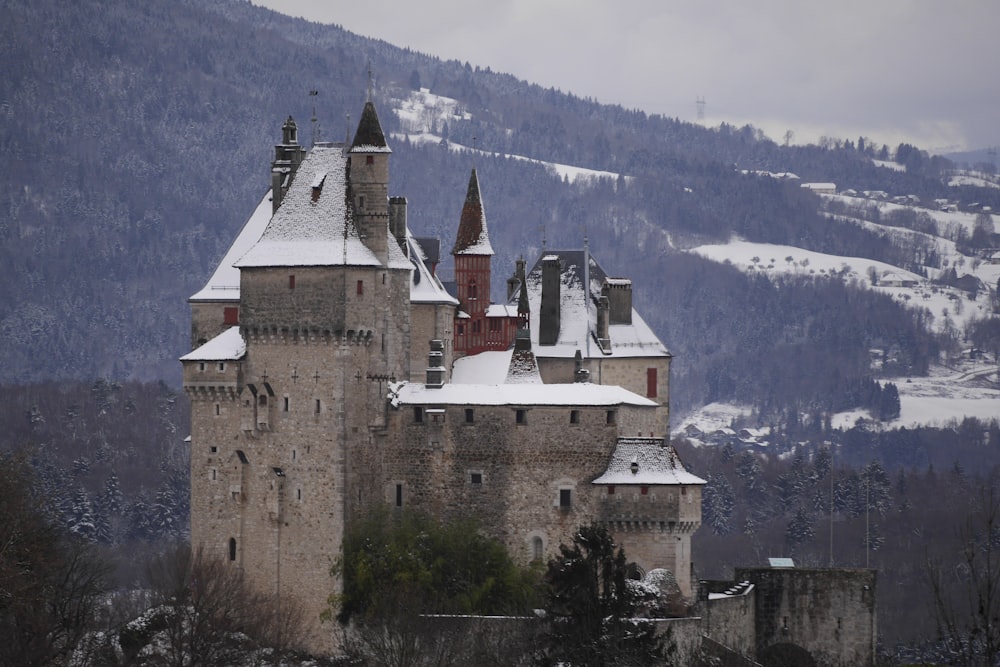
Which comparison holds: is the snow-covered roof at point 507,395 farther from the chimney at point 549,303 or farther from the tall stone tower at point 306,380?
the chimney at point 549,303

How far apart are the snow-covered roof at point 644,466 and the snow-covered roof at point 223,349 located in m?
14.5

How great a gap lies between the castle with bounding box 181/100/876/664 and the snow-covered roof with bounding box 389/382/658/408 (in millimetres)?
86

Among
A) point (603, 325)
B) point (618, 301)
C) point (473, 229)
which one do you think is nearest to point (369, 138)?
point (473, 229)

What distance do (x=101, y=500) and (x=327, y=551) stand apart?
91.7 m

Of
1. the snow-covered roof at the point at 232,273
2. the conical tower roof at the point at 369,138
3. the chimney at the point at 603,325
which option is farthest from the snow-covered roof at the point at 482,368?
the conical tower roof at the point at 369,138

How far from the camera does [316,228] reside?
96.2 metres

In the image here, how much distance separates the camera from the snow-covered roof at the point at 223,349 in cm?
9725

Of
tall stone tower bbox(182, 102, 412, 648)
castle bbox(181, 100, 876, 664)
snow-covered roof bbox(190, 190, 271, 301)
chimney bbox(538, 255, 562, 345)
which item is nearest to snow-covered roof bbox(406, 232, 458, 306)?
castle bbox(181, 100, 876, 664)

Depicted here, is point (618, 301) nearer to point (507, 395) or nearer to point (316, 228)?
point (507, 395)

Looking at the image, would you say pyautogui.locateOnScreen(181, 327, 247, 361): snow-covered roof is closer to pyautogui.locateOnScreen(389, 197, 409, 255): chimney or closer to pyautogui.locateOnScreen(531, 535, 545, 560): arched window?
pyautogui.locateOnScreen(389, 197, 409, 255): chimney

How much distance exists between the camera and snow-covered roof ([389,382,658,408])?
97.7 m

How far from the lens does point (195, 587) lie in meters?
96.2

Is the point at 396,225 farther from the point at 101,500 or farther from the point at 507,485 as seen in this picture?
the point at 101,500

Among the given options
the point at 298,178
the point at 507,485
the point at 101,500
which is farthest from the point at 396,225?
the point at 101,500
